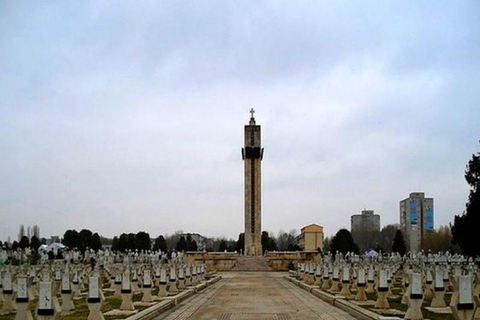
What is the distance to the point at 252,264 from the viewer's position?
58406 mm

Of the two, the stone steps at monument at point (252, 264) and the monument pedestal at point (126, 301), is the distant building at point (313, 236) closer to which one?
the stone steps at monument at point (252, 264)

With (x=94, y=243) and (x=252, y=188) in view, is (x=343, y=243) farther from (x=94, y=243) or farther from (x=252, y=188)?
(x=94, y=243)

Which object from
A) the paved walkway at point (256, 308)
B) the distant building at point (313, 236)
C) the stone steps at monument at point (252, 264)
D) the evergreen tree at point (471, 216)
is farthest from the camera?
the distant building at point (313, 236)

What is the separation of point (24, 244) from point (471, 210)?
208 feet

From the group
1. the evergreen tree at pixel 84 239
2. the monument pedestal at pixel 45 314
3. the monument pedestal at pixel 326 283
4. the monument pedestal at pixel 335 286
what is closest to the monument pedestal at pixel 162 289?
the monument pedestal at pixel 335 286

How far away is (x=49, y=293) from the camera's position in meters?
12.4

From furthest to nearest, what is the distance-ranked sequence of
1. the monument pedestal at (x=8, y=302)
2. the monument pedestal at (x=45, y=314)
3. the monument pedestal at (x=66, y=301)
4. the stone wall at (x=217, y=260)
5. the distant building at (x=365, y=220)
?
1. the distant building at (x=365, y=220)
2. the stone wall at (x=217, y=260)
3. the monument pedestal at (x=8, y=302)
4. the monument pedestal at (x=66, y=301)
5. the monument pedestal at (x=45, y=314)

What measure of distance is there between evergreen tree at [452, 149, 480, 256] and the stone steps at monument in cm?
1947

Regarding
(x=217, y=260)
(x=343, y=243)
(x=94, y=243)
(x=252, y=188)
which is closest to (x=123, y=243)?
(x=94, y=243)

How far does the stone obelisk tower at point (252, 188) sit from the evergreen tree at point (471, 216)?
29.7 m

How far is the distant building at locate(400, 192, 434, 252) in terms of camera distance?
364 feet

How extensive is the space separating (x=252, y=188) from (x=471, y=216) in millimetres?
33699

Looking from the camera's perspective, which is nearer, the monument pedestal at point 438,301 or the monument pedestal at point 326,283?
the monument pedestal at point 438,301

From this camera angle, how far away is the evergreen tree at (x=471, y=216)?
125ft
